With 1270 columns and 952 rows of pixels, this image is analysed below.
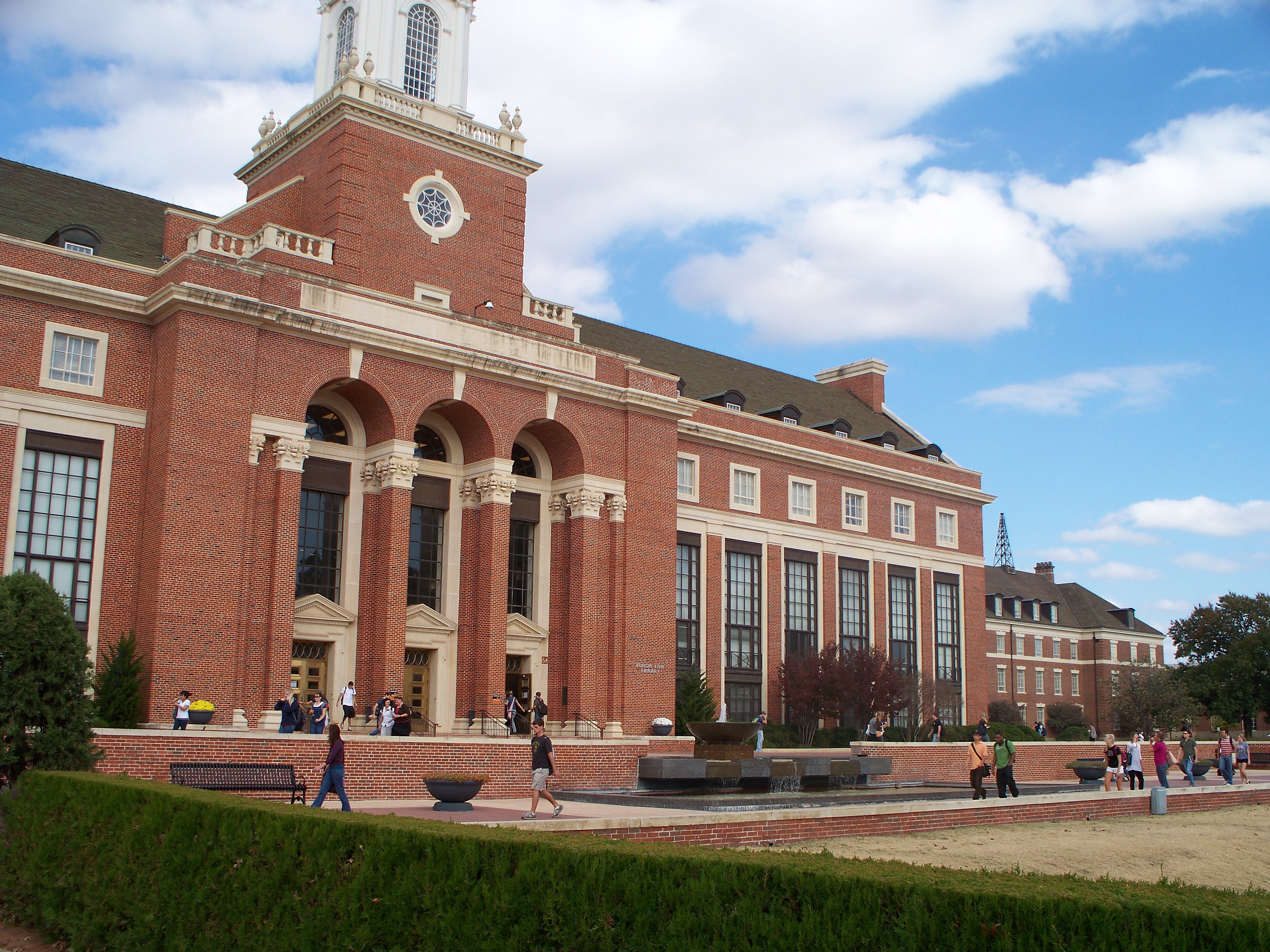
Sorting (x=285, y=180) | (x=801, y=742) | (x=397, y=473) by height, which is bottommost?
(x=801, y=742)

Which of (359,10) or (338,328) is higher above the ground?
(359,10)

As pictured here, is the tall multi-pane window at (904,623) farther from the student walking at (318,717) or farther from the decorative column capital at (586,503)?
the student walking at (318,717)

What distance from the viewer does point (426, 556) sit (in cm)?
3600

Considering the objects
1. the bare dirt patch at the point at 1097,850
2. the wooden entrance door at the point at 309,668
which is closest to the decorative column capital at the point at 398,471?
the wooden entrance door at the point at 309,668

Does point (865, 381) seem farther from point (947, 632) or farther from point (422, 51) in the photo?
point (422, 51)

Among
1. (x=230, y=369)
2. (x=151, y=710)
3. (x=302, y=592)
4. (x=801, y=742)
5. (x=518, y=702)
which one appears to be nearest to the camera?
(x=151, y=710)

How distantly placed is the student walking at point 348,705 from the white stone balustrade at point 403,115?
17.5 metres

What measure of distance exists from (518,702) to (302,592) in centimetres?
761

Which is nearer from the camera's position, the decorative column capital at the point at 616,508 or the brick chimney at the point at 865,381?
the decorative column capital at the point at 616,508

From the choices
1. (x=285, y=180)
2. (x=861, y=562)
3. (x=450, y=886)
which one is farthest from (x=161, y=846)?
(x=861, y=562)

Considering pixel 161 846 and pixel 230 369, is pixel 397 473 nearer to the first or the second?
pixel 230 369

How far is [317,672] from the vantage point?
33219 mm

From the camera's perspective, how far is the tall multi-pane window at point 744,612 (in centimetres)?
4616

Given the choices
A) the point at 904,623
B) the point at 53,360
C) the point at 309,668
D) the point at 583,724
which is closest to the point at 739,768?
the point at 583,724
